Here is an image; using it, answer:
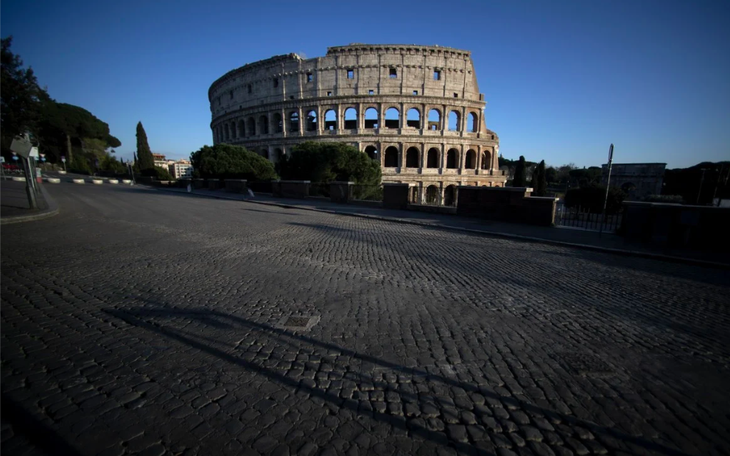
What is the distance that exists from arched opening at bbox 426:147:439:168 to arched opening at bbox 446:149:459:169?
1.85 meters

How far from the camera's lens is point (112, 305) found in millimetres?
3939

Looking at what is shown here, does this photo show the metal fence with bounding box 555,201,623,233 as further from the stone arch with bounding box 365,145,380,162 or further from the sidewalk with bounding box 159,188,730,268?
the stone arch with bounding box 365,145,380,162

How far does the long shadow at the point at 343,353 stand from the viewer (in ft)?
6.77

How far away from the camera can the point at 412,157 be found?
45.3 m

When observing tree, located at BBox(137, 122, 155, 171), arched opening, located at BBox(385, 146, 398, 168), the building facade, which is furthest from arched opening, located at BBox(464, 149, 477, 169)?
tree, located at BBox(137, 122, 155, 171)

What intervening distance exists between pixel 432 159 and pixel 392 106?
10.1m

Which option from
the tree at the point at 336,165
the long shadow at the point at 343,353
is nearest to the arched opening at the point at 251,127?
the tree at the point at 336,165

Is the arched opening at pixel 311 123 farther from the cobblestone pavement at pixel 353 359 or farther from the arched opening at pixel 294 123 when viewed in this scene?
the cobblestone pavement at pixel 353 359

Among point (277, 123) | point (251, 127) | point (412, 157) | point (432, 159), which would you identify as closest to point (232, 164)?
point (277, 123)

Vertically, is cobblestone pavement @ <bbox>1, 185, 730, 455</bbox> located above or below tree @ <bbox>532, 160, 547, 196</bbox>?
below

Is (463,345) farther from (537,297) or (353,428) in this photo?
(537,297)

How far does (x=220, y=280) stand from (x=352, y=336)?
9.41 feet

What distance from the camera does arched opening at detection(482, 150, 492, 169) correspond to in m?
47.4

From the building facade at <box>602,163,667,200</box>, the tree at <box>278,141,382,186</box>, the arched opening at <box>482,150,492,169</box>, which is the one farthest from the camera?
the arched opening at <box>482,150,492,169</box>
